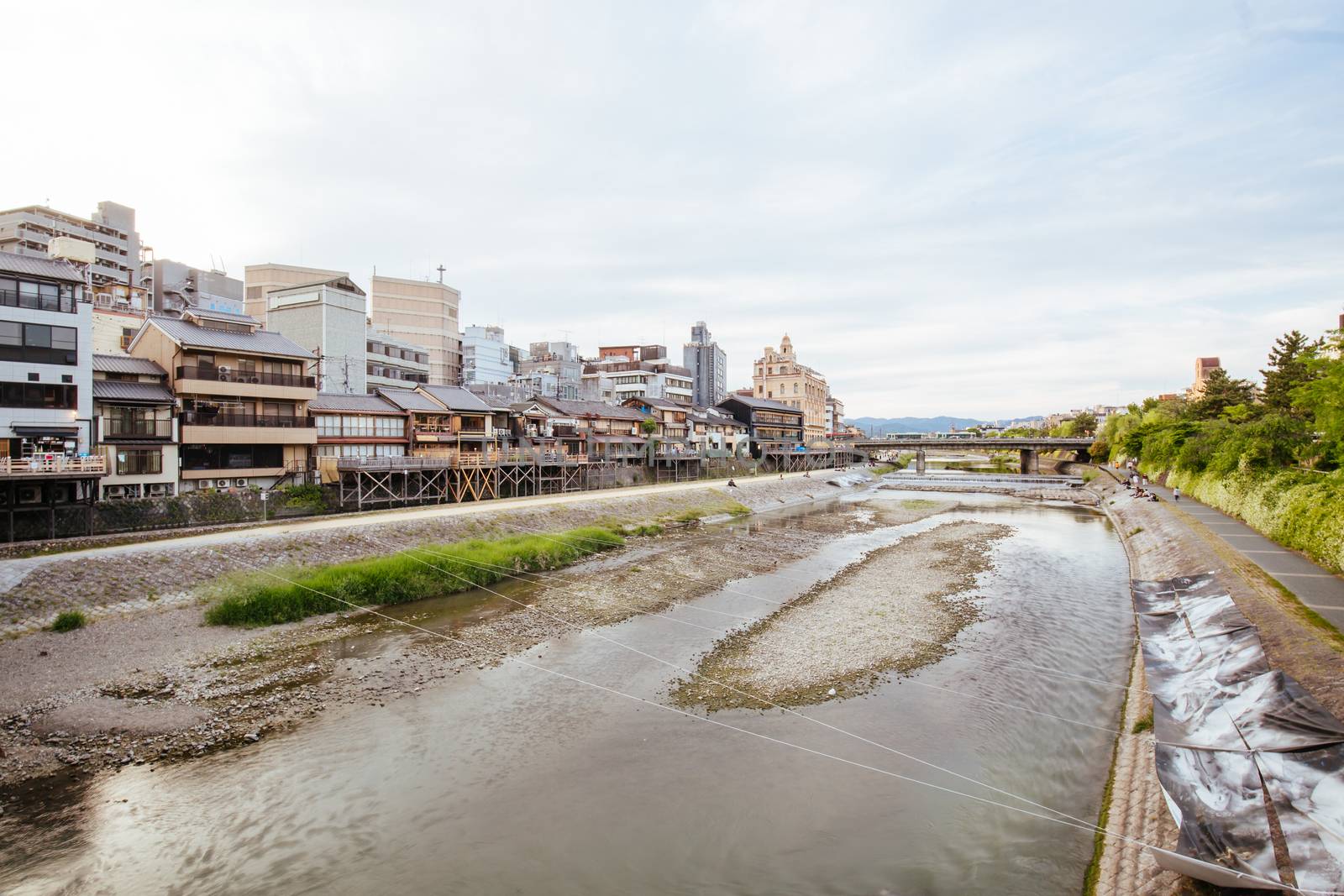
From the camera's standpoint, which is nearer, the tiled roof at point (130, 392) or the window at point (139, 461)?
the tiled roof at point (130, 392)

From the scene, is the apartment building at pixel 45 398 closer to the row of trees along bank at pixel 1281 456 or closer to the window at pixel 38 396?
the window at pixel 38 396

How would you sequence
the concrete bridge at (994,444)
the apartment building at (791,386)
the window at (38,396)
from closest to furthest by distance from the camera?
the window at (38,396) → the concrete bridge at (994,444) → the apartment building at (791,386)

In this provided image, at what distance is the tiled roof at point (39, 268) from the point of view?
24859 millimetres

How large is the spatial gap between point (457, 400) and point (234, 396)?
47.1ft

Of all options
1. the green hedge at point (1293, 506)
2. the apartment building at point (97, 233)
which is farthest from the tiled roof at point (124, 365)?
the green hedge at point (1293, 506)

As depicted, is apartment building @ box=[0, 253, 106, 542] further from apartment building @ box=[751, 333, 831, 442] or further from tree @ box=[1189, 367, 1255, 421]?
apartment building @ box=[751, 333, 831, 442]

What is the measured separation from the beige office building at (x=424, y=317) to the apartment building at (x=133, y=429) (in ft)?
122

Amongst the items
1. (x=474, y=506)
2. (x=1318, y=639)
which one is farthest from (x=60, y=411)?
(x=1318, y=639)

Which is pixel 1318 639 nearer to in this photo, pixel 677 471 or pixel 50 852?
pixel 50 852

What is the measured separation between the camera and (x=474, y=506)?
1430 inches

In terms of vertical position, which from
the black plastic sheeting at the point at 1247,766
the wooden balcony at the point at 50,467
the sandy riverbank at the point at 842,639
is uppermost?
the wooden balcony at the point at 50,467

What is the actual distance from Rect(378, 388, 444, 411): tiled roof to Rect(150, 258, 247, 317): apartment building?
19.0 metres

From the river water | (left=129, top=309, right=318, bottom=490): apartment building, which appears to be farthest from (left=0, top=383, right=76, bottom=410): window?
the river water

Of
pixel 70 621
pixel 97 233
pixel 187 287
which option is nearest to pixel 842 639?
Answer: pixel 70 621
